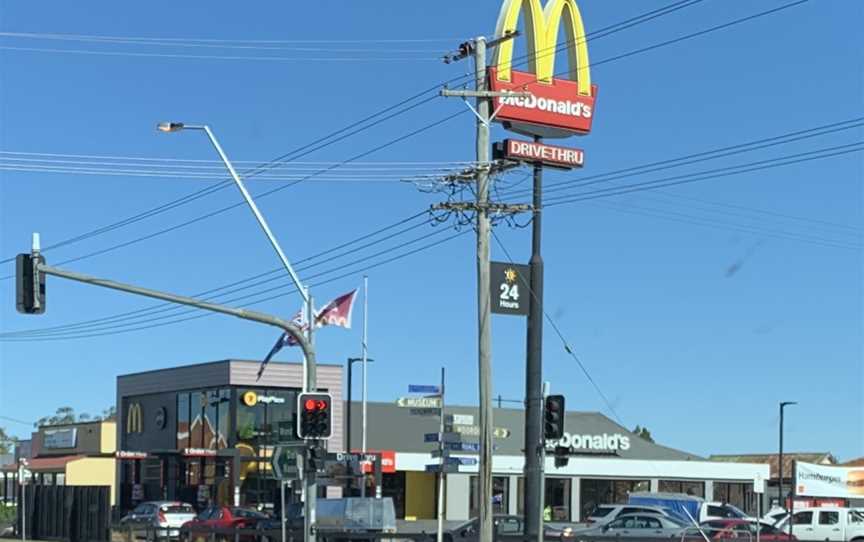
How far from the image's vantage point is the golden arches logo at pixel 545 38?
40125mm

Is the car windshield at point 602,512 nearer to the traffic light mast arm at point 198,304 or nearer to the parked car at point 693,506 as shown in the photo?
the parked car at point 693,506

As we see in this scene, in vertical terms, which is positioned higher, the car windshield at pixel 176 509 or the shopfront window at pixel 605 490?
the car windshield at pixel 176 509

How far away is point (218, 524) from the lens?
4159cm

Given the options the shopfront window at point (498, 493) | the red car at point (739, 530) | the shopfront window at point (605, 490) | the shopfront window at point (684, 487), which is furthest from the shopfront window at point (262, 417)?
the red car at point (739, 530)

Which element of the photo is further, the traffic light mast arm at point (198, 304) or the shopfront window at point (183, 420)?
the shopfront window at point (183, 420)

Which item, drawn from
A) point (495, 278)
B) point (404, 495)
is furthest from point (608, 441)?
point (495, 278)

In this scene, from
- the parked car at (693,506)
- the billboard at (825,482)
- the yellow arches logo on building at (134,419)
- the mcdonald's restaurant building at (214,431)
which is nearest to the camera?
the parked car at (693,506)

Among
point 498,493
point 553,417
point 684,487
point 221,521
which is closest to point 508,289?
point 553,417

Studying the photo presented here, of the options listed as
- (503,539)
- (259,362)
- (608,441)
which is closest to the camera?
(503,539)

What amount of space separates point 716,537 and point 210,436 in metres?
29.8

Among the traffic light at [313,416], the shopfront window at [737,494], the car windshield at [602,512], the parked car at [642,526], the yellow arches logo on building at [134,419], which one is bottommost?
the shopfront window at [737,494]

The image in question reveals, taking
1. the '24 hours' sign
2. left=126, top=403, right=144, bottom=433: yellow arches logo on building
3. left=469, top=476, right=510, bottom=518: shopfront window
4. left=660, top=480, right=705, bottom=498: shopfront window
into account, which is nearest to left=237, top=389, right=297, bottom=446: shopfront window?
left=126, top=403, right=144, bottom=433: yellow arches logo on building

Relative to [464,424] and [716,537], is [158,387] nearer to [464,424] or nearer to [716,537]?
[464,424]

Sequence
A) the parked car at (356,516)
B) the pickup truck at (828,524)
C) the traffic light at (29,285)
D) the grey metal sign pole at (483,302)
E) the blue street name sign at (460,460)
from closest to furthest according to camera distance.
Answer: the traffic light at (29,285) < the grey metal sign pole at (483,302) < the blue street name sign at (460,460) < the parked car at (356,516) < the pickup truck at (828,524)
